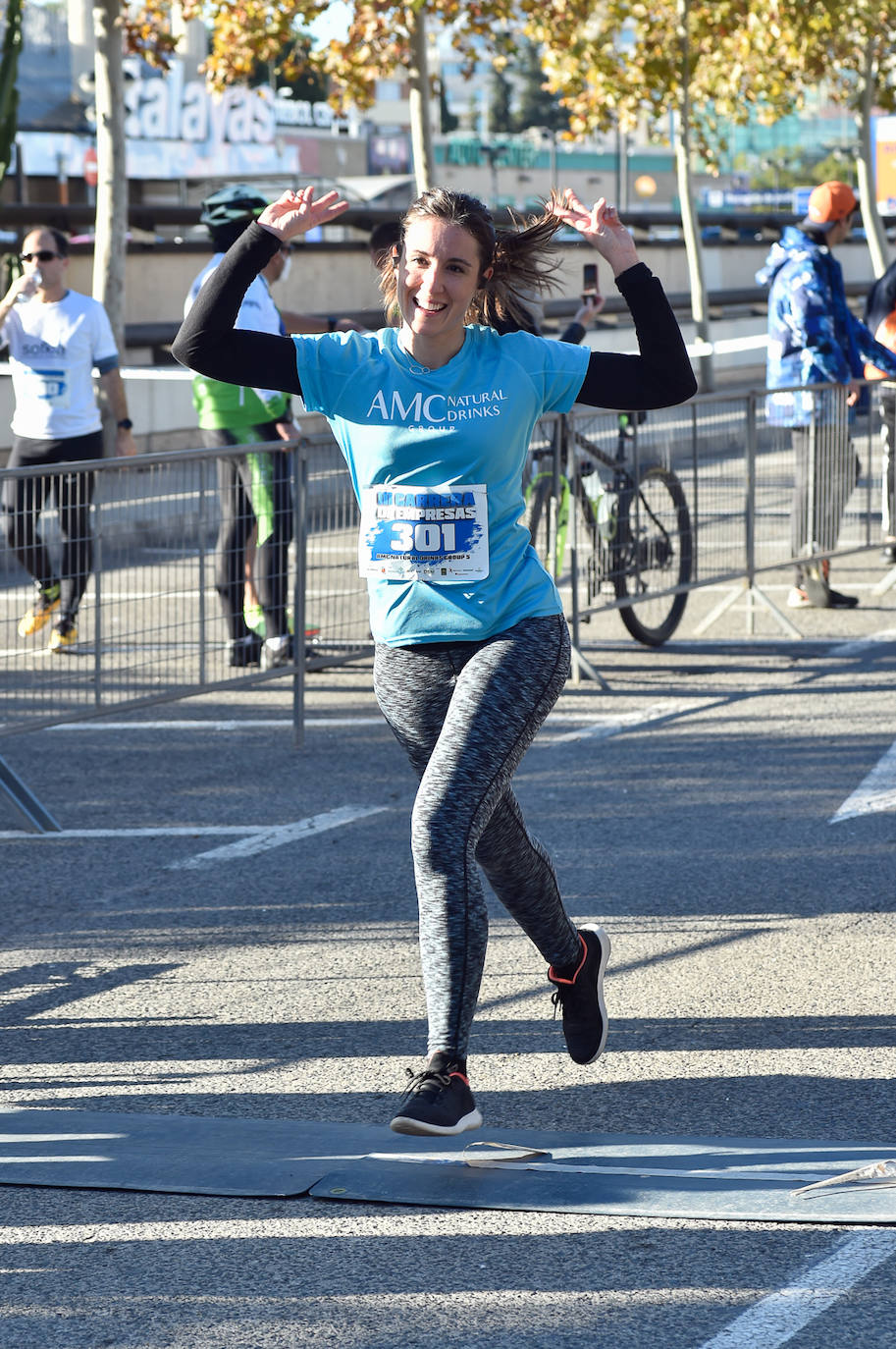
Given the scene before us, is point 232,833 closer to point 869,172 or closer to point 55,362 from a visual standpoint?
point 55,362

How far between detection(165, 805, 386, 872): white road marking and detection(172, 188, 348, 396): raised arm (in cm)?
263

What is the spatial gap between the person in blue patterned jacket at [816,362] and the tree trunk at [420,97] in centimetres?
1172

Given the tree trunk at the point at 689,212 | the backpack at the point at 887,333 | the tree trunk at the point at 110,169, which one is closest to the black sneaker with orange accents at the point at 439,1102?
the backpack at the point at 887,333

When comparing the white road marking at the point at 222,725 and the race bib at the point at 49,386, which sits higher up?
the race bib at the point at 49,386

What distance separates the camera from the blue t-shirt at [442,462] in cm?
415

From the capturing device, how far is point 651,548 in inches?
395

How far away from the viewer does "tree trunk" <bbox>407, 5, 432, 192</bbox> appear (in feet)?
71.4

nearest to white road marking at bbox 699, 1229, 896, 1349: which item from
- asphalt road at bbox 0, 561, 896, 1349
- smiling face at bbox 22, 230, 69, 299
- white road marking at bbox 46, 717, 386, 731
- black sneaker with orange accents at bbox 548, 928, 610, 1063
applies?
asphalt road at bbox 0, 561, 896, 1349

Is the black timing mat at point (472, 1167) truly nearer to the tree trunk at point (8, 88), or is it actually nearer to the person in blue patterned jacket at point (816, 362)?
the person in blue patterned jacket at point (816, 362)

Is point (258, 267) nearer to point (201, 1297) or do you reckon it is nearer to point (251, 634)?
point (201, 1297)

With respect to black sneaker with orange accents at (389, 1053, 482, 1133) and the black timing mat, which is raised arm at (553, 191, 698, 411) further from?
the black timing mat

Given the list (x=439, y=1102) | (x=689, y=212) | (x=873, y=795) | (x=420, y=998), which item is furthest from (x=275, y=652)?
(x=689, y=212)

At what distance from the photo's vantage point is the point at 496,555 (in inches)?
165

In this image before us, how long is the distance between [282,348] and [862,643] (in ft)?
21.4
